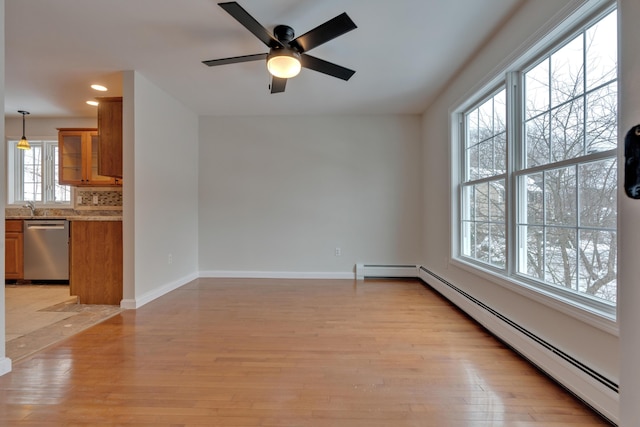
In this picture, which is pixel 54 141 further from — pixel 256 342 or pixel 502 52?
pixel 502 52

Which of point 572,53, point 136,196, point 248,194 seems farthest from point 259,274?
point 572,53

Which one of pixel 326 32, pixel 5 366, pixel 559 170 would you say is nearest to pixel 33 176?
pixel 5 366

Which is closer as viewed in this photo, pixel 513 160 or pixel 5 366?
pixel 5 366

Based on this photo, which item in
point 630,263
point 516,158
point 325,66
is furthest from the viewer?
point 325,66

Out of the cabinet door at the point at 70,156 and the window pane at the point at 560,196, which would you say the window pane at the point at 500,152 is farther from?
the cabinet door at the point at 70,156

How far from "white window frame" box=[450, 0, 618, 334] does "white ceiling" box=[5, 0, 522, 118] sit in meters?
0.41

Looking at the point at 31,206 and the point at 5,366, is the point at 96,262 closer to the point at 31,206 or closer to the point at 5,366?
the point at 5,366

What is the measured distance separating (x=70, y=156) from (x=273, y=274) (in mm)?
3337

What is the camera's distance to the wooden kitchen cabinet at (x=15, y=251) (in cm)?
415

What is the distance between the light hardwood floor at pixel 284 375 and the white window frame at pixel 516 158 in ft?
1.68

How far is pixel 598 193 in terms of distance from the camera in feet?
5.28

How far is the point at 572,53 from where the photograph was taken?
181cm

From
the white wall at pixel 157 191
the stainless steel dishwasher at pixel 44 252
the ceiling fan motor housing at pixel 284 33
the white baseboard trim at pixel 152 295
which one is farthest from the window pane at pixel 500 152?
the stainless steel dishwasher at pixel 44 252

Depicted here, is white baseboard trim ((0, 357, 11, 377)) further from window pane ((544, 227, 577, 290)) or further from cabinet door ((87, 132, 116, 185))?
window pane ((544, 227, 577, 290))
